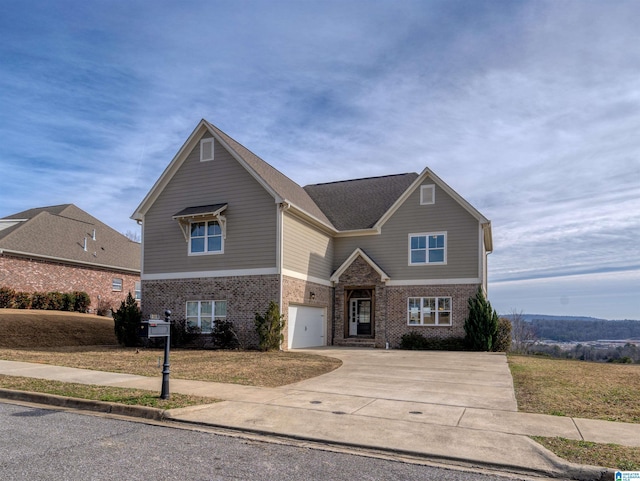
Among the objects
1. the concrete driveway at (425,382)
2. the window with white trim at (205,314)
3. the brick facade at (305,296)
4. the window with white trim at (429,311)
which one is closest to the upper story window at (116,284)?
the window with white trim at (205,314)

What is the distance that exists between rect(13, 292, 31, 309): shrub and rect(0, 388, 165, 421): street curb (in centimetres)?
1998

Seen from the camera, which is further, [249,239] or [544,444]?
[249,239]

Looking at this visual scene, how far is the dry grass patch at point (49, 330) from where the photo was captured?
21938mm

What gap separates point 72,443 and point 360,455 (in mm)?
3870

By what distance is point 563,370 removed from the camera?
1595 cm

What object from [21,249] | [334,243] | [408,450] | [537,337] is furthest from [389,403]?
[537,337]

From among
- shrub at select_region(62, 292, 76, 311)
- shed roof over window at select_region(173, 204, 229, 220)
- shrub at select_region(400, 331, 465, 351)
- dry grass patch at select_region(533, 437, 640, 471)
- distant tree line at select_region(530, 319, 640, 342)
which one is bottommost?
distant tree line at select_region(530, 319, 640, 342)

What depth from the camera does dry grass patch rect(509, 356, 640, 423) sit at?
930 cm

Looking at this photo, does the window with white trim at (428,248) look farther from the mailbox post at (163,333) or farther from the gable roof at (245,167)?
the mailbox post at (163,333)

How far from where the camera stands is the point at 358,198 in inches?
1184

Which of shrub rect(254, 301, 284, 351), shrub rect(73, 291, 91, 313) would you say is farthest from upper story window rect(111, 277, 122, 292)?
→ shrub rect(254, 301, 284, 351)

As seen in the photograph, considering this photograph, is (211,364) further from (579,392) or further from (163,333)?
(579,392)

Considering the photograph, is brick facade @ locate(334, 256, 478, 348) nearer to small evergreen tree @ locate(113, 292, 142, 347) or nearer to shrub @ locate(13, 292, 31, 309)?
small evergreen tree @ locate(113, 292, 142, 347)

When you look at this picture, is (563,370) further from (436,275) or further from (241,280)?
(241,280)
